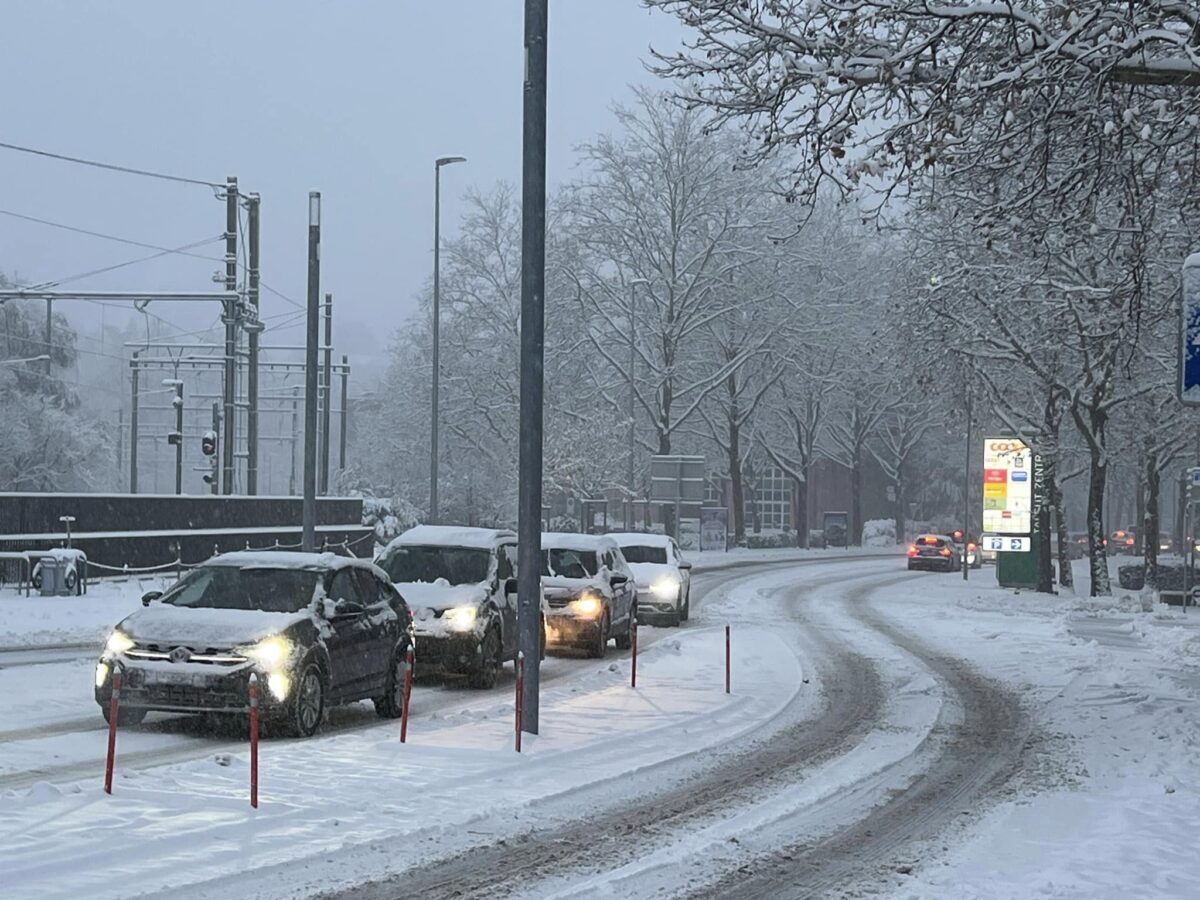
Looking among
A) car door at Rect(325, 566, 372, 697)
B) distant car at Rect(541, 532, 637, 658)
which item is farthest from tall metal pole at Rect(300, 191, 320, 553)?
car door at Rect(325, 566, 372, 697)

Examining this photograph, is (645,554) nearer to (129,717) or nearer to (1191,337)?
(129,717)

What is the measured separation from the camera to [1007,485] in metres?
45.8

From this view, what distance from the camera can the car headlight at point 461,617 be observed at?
61.7 ft

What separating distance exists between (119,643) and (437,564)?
22.1 ft

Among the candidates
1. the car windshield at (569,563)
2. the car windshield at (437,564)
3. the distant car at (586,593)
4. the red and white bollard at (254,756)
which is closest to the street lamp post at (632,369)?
the distant car at (586,593)

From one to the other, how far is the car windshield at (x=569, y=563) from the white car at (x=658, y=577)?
5031mm

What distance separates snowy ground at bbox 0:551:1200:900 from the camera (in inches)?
350

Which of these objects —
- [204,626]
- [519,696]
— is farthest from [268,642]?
[519,696]

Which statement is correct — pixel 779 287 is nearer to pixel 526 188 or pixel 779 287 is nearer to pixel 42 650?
pixel 42 650

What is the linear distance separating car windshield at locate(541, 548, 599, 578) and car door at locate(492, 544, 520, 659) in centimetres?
396

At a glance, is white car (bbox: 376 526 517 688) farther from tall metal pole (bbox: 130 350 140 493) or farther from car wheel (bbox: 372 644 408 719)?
tall metal pole (bbox: 130 350 140 493)

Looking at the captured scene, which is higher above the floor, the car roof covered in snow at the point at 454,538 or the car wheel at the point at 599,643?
the car roof covered in snow at the point at 454,538

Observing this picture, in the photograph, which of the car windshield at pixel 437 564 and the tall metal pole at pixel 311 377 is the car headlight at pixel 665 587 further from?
the car windshield at pixel 437 564

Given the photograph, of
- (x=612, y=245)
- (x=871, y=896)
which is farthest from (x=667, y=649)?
(x=612, y=245)
